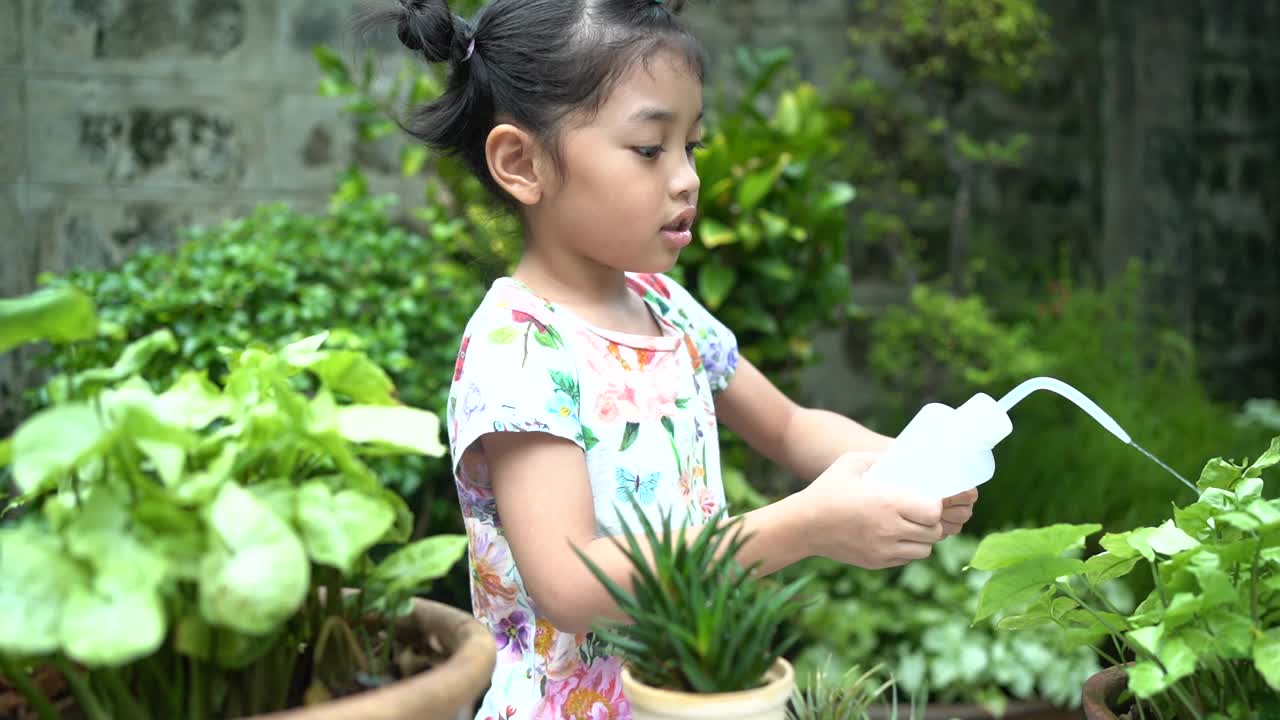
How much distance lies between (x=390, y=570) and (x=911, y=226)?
13.7 feet

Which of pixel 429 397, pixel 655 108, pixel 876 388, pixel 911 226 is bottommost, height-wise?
pixel 876 388

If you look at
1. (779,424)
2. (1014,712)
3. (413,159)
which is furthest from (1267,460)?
(413,159)

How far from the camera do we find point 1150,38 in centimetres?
516

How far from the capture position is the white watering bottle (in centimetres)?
104

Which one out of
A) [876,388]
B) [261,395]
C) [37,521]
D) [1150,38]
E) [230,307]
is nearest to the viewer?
[37,521]

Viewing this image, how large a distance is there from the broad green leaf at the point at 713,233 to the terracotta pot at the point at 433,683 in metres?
2.31

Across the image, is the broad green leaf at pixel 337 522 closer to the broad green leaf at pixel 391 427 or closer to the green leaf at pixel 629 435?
the broad green leaf at pixel 391 427

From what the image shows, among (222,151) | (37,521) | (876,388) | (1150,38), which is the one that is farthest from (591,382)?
(1150,38)

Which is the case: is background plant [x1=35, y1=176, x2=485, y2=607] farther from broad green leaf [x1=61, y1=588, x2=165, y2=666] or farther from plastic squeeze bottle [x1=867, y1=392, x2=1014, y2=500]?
broad green leaf [x1=61, y1=588, x2=165, y2=666]

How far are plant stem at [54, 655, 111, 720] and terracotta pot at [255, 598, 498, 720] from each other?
97 mm

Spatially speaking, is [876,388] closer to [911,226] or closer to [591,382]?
[911,226]

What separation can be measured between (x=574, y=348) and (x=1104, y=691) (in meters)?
0.68

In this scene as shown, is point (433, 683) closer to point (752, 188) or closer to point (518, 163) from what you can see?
point (518, 163)

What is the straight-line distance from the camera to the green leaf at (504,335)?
134cm
